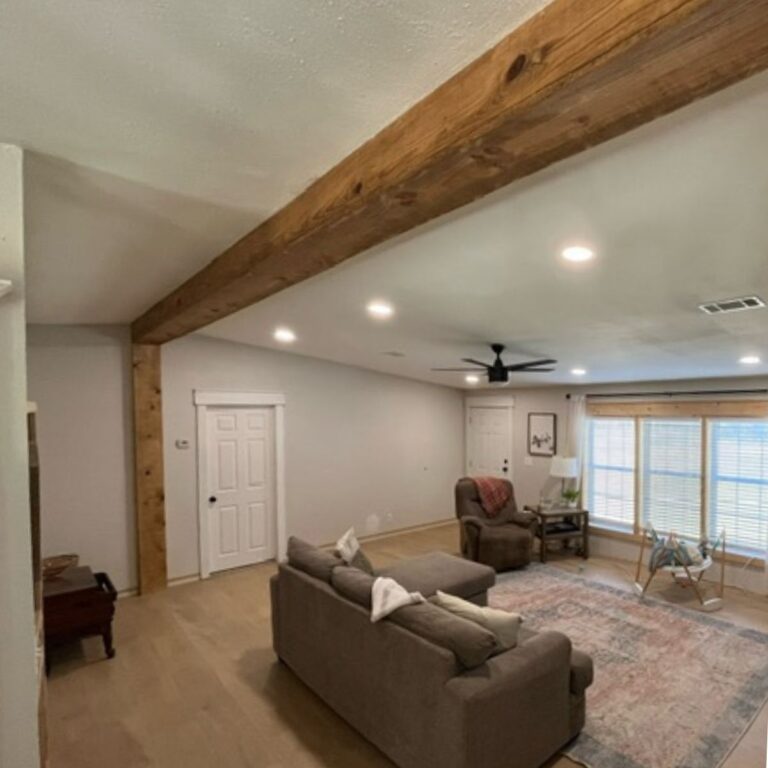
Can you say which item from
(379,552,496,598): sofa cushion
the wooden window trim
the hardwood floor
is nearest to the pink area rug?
the hardwood floor

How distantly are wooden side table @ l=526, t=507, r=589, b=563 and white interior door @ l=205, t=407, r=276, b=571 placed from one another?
→ 3.38m

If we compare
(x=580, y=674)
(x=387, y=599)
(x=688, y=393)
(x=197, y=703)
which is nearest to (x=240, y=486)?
(x=197, y=703)

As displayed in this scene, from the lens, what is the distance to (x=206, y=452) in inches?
226

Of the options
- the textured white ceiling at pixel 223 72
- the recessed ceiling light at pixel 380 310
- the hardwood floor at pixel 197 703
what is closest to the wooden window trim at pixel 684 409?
the hardwood floor at pixel 197 703

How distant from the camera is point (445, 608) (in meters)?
2.87

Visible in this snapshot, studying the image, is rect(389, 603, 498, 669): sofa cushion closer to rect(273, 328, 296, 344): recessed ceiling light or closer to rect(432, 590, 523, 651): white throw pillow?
rect(432, 590, 523, 651): white throw pillow

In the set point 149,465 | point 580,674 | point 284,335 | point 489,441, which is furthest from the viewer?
point 489,441

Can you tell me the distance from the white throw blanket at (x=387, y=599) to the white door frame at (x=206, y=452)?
3330 millimetres

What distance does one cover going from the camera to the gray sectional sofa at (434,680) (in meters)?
2.37

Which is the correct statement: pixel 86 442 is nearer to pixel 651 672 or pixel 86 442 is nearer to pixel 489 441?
pixel 651 672

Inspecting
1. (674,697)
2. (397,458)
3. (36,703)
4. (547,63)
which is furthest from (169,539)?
(547,63)

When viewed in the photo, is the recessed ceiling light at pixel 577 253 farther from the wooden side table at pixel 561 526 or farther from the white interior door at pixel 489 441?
the white interior door at pixel 489 441

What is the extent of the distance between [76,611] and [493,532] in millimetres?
4262

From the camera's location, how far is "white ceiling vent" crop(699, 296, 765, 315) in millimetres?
2693
